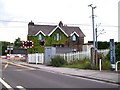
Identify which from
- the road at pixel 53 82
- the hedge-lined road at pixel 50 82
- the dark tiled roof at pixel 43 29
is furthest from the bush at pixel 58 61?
the dark tiled roof at pixel 43 29

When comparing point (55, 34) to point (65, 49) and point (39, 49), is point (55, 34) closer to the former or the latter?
point (39, 49)

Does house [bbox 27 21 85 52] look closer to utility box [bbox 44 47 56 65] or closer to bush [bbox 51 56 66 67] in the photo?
utility box [bbox 44 47 56 65]

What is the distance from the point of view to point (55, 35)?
3248 inches

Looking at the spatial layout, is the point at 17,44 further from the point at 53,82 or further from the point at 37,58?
the point at 53,82

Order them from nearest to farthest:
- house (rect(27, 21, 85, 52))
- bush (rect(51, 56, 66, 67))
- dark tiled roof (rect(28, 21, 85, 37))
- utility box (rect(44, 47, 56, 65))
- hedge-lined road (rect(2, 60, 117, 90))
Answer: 1. hedge-lined road (rect(2, 60, 117, 90))
2. bush (rect(51, 56, 66, 67))
3. utility box (rect(44, 47, 56, 65))
4. house (rect(27, 21, 85, 52))
5. dark tiled roof (rect(28, 21, 85, 37))

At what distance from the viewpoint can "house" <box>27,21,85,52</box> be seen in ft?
263

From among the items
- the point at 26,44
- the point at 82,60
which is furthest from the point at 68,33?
the point at 82,60

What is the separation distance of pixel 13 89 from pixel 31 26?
66540 mm

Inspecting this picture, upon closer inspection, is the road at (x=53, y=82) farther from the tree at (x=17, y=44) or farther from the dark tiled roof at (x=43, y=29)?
the tree at (x=17, y=44)

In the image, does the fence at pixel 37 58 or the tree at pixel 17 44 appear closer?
the fence at pixel 37 58

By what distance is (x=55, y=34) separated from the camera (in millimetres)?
82438

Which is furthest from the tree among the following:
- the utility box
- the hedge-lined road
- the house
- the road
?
the road

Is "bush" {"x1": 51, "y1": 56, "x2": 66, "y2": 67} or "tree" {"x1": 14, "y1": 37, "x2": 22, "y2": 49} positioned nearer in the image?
"bush" {"x1": 51, "y1": 56, "x2": 66, "y2": 67}

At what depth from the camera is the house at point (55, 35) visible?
263 ft
